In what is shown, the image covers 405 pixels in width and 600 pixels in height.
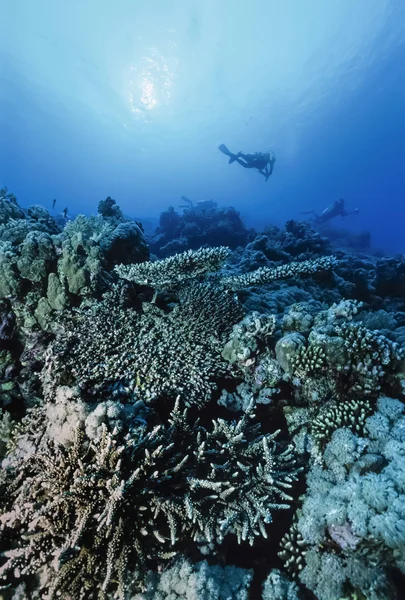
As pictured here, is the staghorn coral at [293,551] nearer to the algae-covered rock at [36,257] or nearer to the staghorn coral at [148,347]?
the staghorn coral at [148,347]

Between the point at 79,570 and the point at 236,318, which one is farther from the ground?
the point at 236,318

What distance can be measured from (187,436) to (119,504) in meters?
1.21

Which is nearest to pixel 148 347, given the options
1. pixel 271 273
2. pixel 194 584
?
pixel 194 584

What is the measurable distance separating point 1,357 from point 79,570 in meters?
4.57

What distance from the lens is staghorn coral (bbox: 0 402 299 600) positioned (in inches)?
102

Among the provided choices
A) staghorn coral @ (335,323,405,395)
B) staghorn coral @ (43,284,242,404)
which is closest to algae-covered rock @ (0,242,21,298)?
staghorn coral @ (43,284,242,404)

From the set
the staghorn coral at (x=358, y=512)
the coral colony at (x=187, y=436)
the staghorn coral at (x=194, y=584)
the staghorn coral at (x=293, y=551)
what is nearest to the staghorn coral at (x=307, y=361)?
the coral colony at (x=187, y=436)

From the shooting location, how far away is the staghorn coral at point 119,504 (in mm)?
2592

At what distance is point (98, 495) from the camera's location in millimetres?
2742

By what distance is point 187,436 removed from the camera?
12.3 ft

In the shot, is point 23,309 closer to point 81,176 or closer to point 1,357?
point 1,357

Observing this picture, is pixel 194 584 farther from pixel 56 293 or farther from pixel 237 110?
pixel 237 110

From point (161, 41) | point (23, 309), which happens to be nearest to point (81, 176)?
point (161, 41)

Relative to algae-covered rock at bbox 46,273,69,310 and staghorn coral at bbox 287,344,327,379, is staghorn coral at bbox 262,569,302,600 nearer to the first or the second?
staghorn coral at bbox 287,344,327,379
